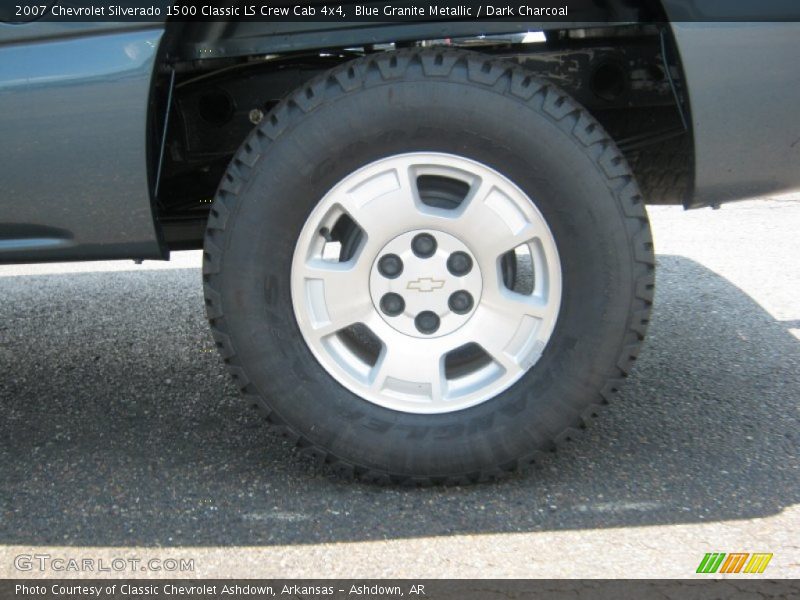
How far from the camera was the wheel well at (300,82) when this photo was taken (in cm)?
252

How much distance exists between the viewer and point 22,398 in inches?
125

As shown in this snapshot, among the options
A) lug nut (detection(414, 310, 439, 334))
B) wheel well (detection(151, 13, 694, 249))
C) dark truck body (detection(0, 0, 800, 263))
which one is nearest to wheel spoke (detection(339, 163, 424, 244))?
lug nut (detection(414, 310, 439, 334))

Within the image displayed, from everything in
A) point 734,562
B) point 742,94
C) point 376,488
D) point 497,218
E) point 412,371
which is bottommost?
point 376,488

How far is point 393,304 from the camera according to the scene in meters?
2.40

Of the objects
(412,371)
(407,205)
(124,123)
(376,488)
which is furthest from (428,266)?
(124,123)

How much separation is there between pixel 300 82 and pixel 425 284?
868mm

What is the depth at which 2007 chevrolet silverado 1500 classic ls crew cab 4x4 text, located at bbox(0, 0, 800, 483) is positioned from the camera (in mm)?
2270

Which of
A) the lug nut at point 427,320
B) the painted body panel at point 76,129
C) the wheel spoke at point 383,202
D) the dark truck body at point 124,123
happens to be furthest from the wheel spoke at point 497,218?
the painted body panel at point 76,129

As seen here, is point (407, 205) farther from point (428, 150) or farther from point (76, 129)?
point (76, 129)

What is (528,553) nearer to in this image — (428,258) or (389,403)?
(389,403)

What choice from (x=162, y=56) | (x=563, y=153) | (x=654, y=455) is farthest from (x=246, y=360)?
(x=654, y=455)

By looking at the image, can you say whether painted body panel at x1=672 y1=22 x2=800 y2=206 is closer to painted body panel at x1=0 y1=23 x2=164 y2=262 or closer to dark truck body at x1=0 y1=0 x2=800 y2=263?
dark truck body at x1=0 y1=0 x2=800 y2=263

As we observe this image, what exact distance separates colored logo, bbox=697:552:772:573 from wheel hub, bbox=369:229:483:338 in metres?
0.80

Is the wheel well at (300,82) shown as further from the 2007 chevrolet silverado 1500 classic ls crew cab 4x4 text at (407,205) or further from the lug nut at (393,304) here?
the lug nut at (393,304)
